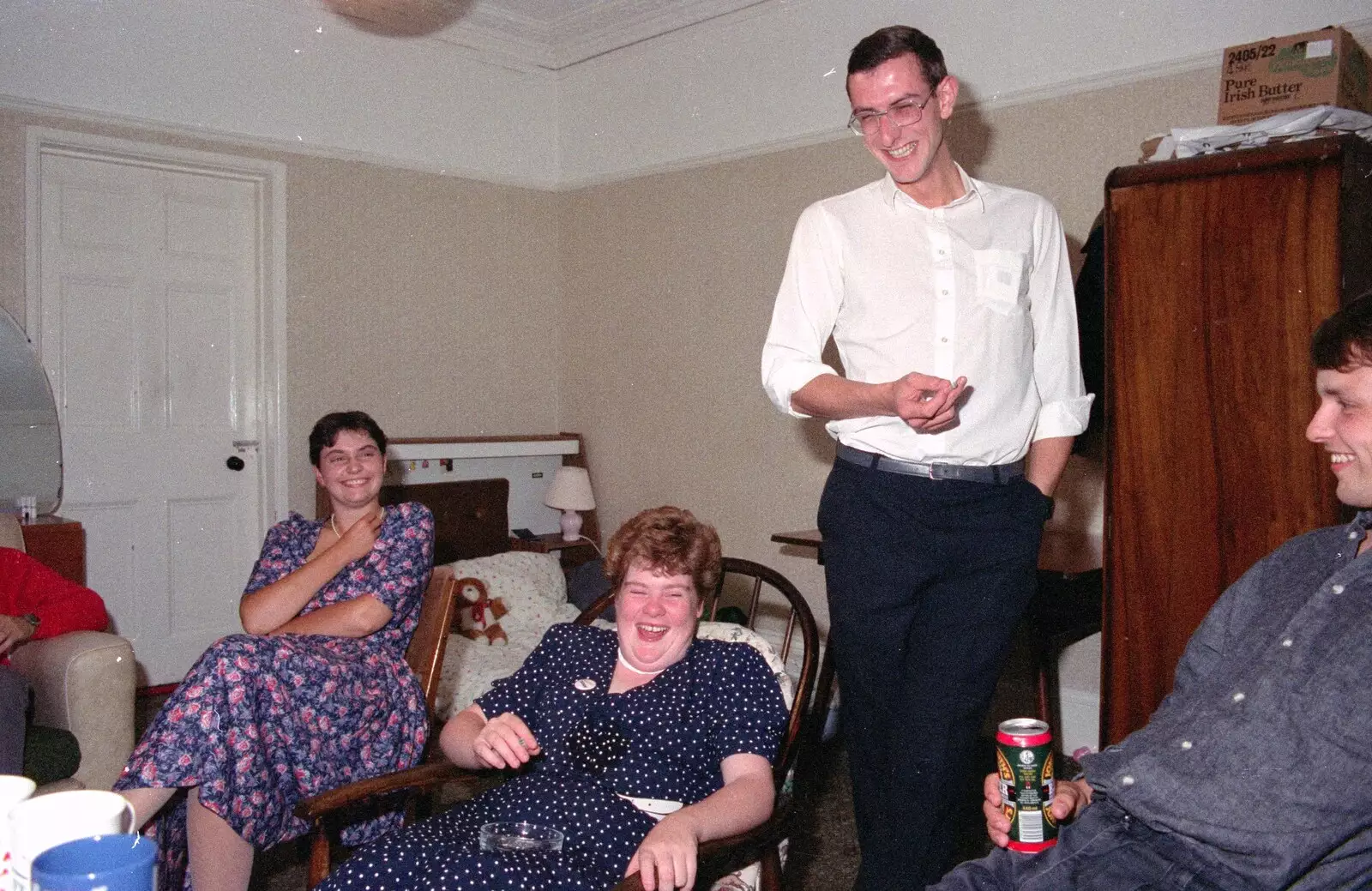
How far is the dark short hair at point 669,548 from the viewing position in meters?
2.04

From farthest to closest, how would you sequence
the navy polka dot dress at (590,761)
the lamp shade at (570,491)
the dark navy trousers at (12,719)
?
the lamp shade at (570,491), the dark navy trousers at (12,719), the navy polka dot dress at (590,761)

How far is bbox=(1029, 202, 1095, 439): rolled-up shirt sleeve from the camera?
2145 millimetres

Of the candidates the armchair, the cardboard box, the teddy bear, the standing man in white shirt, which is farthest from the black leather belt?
the teddy bear

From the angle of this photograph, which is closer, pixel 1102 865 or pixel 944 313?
pixel 1102 865

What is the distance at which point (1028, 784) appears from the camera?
149cm

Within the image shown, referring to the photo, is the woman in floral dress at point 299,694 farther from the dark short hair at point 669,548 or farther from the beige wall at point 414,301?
the beige wall at point 414,301

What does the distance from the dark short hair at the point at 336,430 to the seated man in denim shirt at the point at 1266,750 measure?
75.2 inches

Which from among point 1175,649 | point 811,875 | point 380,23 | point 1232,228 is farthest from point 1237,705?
point 380,23

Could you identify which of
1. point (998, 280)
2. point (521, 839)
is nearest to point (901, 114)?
point (998, 280)

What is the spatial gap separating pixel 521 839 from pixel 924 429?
91cm

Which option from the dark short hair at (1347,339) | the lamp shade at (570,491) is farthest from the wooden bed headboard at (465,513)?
the dark short hair at (1347,339)

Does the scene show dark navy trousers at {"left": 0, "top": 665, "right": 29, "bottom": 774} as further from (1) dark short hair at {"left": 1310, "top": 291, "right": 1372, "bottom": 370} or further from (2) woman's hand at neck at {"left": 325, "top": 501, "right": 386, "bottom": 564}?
(1) dark short hair at {"left": 1310, "top": 291, "right": 1372, "bottom": 370}

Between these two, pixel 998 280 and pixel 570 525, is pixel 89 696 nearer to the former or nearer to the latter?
pixel 998 280

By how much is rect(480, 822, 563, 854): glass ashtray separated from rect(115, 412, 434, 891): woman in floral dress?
0.79m
